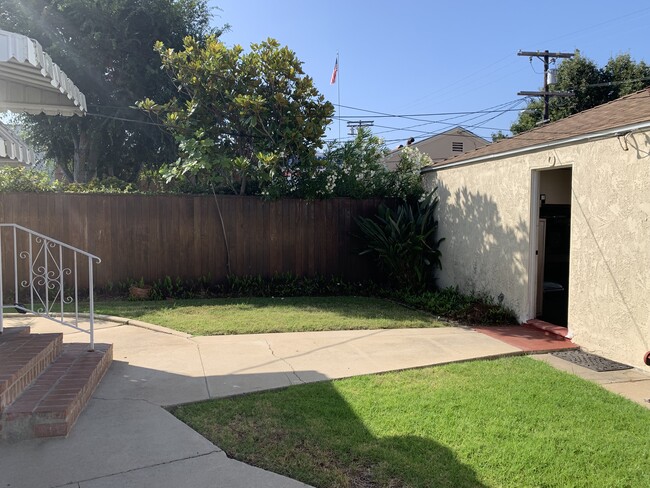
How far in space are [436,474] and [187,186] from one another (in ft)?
27.5

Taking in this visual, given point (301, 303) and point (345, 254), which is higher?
point (345, 254)

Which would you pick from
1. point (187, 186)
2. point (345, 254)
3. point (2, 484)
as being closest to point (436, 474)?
point (2, 484)

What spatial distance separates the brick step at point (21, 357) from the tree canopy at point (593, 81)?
24.0 meters

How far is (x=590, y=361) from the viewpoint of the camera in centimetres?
578

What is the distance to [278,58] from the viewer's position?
9.66 meters

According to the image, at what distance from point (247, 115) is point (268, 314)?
421 cm

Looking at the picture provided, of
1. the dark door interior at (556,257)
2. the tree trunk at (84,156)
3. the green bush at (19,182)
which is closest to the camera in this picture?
the dark door interior at (556,257)

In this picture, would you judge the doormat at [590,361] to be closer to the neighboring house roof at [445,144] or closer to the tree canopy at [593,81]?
the tree canopy at [593,81]

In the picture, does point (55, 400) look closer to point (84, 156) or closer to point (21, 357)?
point (21, 357)

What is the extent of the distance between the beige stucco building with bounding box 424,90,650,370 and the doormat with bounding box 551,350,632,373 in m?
0.12

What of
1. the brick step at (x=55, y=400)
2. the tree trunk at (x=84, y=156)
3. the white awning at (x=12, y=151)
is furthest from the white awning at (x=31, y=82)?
the tree trunk at (x=84, y=156)

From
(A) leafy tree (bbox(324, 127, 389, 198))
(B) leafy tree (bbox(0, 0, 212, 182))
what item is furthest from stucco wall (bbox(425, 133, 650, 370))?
(B) leafy tree (bbox(0, 0, 212, 182))

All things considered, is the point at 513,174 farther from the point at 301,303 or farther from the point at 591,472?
the point at 591,472

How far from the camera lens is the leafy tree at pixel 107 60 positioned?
14875 mm
